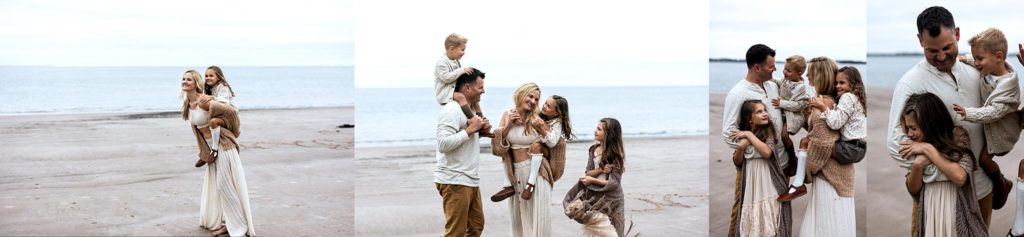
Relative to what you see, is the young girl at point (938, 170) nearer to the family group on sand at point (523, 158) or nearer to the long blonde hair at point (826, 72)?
the long blonde hair at point (826, 72)

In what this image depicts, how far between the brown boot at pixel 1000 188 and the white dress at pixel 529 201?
9.29 feet

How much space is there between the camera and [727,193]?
432 inches

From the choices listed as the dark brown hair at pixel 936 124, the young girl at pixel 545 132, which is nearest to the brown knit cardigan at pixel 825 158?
the dark brown hair at pixel 936 124

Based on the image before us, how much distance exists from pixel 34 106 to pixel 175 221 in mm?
12091

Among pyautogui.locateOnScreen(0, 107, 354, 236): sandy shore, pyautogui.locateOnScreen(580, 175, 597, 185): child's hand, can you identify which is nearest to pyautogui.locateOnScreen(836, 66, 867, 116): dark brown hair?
pyautogui.locateOnScreen(580, 175, 597, 185): child's hand

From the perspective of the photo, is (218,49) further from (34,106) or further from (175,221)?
(175,221)

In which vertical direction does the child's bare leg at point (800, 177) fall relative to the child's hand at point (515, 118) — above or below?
below

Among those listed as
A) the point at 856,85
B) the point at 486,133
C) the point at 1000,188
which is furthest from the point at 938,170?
the point at 486,133

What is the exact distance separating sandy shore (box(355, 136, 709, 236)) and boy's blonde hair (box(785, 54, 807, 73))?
6.38 feet

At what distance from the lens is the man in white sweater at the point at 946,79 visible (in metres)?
7.46

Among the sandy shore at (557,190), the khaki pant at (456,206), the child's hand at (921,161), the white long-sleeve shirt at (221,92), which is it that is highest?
the white long-sleeve shirt at (221,92)

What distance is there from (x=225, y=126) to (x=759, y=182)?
381 centimetres

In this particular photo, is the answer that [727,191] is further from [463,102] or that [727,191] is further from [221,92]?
[221,92]

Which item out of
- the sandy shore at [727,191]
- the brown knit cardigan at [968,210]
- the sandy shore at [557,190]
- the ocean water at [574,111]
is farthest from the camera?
the ocean water at [574,111]
